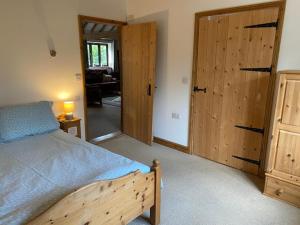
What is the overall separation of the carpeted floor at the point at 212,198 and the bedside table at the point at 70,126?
0.93m

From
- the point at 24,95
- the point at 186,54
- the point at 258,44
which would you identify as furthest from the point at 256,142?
the point at 24,95

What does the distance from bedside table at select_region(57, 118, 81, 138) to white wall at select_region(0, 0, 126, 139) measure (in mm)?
314

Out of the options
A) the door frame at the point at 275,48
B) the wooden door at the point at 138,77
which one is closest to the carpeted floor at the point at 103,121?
the wooden door at the point at 138,77

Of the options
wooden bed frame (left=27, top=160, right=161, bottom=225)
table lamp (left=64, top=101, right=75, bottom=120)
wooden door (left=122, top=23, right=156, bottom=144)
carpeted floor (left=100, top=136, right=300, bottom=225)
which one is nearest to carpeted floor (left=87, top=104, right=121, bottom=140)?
wooden door (left=122, top=23, right=156, bottom=144)

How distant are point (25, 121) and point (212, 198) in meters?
2.25

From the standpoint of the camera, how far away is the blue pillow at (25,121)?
8.34 ft

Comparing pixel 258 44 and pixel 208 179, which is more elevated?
pixel 258 44

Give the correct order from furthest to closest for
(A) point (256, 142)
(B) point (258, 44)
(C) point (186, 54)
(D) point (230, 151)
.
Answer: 1. (C) point (186, 54)
2. (D) point (230, 151)
3. (A) point (256, 142)
4. (B) point (258, 44)

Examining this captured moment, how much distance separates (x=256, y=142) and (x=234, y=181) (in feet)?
1.85

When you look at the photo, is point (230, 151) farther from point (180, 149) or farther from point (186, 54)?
point (186, 54)

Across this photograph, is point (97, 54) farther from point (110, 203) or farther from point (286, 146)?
point (110, 203)

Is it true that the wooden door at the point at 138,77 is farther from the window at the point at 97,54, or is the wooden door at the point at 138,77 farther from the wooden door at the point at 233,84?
the window at the point at 97,54

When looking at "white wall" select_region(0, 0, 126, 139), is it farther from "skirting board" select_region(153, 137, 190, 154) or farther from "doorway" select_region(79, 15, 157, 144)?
Answer: "skirting board" select_region(153, 137, 190, 154)

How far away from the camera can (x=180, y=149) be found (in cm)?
376
